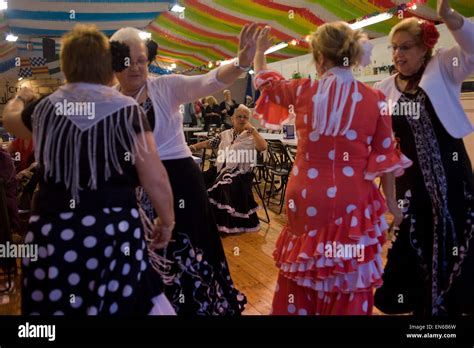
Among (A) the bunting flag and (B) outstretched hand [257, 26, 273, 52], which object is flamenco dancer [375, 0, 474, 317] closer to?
(B) outstretched hand [257, 26, 273, 52]

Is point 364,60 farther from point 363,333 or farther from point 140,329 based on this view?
point 140,329

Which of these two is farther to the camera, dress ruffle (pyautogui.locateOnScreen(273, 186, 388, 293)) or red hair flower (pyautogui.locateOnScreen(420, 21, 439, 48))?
red hair flower (pyautogui.locateOnScreen(420, 21, 439, 48))

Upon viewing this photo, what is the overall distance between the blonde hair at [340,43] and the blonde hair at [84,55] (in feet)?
2.60

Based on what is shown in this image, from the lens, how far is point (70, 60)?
3.96 ft

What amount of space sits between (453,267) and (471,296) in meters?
0.17

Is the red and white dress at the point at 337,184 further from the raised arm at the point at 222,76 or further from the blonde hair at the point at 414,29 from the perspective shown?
the blonde hair at the point at 414,29

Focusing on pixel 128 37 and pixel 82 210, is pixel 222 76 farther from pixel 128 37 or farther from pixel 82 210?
pixel 82 210

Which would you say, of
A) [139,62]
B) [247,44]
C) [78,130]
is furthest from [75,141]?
[247,44]

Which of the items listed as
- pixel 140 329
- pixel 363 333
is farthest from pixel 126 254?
pixel 363 333

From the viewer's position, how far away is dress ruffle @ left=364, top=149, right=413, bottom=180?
1.58 meters

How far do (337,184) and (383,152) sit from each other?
8.6 inches

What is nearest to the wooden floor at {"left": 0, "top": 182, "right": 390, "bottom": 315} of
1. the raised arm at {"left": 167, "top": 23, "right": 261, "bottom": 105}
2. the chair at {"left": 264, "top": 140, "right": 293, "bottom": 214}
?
the chair at {"left": 264, "top": 140, "right": 293, "bottom": 214}

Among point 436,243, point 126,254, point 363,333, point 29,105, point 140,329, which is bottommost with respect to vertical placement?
point 363,333

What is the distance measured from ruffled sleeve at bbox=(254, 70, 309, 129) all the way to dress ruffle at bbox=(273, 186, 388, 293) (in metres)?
0.49
